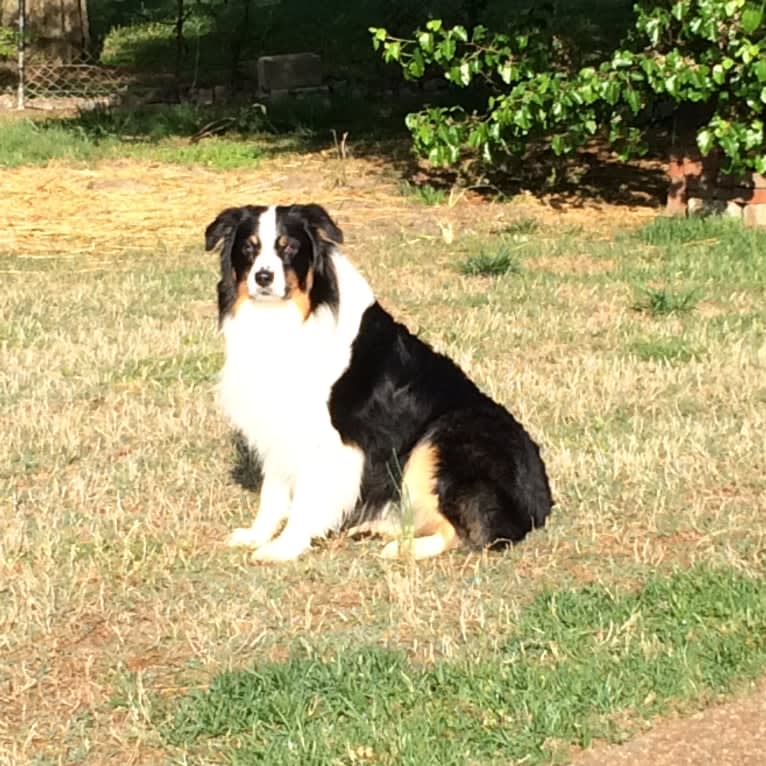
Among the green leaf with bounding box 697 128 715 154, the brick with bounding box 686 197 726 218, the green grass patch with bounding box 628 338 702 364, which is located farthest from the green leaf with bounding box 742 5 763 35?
the green grass patch with bounding box 628 338 702 364

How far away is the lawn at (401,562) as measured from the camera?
494 cm

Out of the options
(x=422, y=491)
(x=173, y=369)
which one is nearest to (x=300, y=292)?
(x=422, y=491)

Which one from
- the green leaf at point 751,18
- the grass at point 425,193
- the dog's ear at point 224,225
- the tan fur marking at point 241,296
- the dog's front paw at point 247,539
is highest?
the green leaf at point 751,18

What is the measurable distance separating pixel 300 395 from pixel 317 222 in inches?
27.3

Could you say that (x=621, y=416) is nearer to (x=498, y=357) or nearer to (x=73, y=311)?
(x=498, y=357)

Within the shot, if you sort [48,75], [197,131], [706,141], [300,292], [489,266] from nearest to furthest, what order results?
[300,292] → [489,266] → [706,141] → [197,131] → [48,75]

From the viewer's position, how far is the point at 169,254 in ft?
43.0

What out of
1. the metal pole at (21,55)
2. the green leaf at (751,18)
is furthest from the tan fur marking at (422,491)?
the metal pole at (21,55)

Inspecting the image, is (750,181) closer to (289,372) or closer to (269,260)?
(289,372)

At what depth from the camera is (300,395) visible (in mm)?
6430

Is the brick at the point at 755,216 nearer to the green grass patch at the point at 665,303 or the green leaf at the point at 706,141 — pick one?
the green leaf at the point at 706,141

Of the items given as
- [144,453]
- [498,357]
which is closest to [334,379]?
[144,453]

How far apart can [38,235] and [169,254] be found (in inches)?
56.6

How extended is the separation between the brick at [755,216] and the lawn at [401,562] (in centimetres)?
98
